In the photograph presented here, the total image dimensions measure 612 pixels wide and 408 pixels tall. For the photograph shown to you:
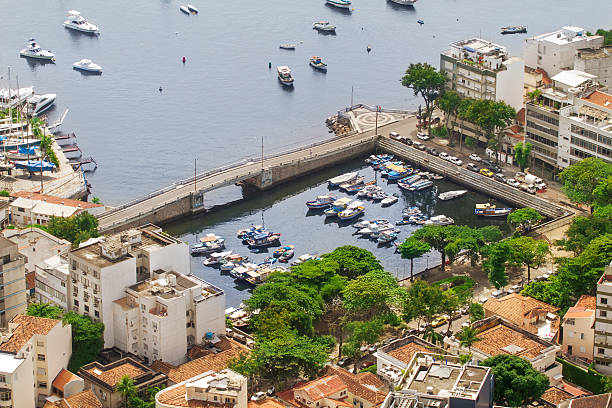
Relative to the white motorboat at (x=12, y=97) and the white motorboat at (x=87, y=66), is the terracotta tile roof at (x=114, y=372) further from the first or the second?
the white motorboat at (x=87, y=66)

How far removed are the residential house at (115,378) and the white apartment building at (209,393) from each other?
15.9 feet

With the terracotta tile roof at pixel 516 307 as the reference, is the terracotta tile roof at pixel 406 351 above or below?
above

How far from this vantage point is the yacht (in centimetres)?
17838

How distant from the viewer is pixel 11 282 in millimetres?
102312

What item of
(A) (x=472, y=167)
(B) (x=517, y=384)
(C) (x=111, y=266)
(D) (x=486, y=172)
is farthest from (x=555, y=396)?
(A) (x=472, y=167)

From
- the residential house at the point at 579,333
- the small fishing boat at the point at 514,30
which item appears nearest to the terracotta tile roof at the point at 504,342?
the residential house at the point at 579,333

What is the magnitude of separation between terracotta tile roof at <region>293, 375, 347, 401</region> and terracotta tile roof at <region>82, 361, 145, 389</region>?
11.8 m

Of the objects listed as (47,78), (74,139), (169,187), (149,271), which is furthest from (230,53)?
(149,271)

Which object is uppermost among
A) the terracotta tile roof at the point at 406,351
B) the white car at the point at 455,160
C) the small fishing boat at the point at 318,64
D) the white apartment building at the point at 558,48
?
the white apartment building at the point at 558,48

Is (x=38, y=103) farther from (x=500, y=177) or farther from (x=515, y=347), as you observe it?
(x=515, y=347)

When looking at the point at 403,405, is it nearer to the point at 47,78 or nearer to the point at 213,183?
the point at 213,183

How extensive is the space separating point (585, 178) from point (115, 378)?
56935 mm

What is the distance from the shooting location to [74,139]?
159 meters

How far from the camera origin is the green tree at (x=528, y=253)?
116062 millimetres
